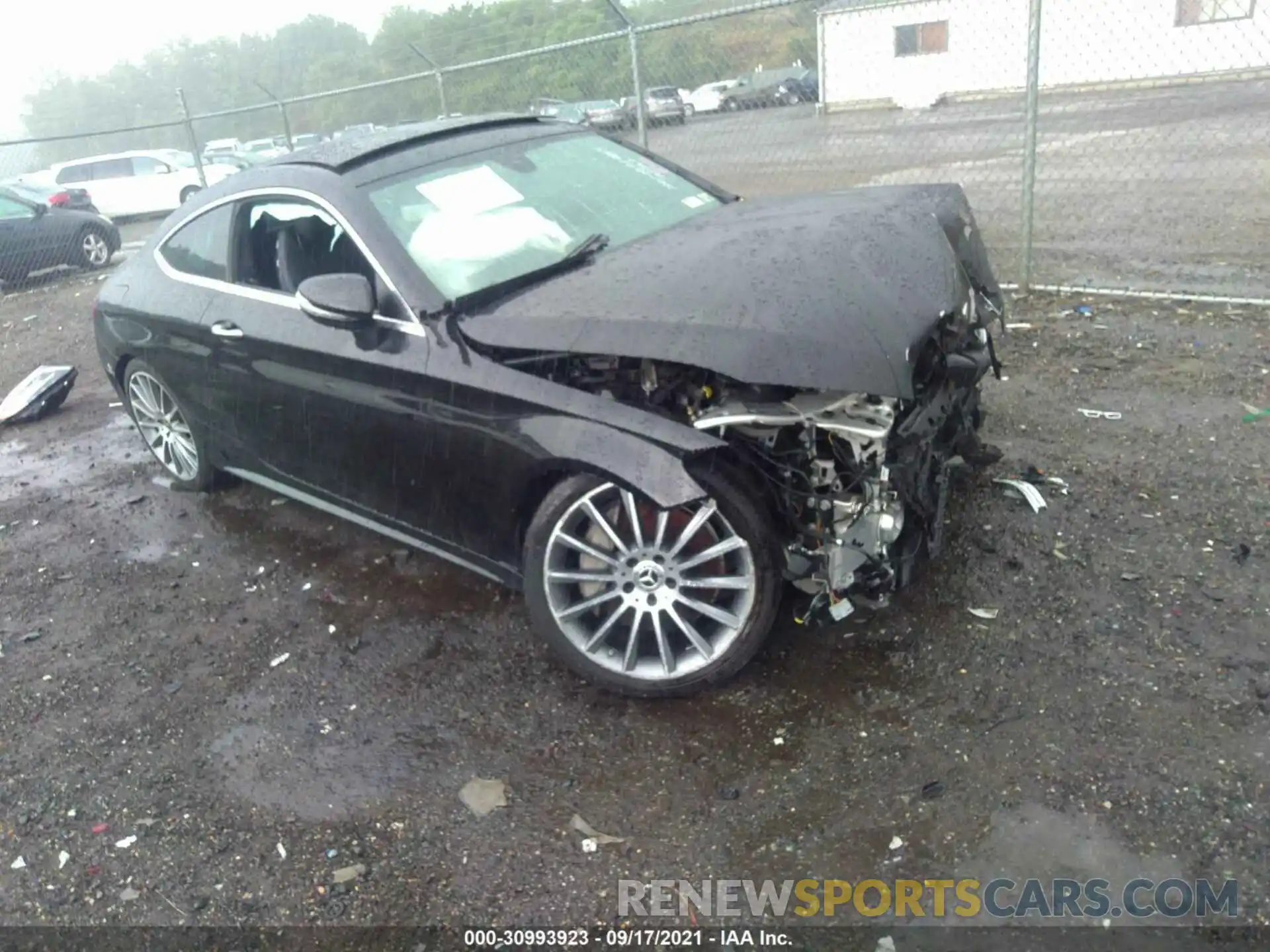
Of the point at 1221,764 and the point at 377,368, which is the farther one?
the point at 377,368

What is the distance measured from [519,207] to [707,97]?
628cm

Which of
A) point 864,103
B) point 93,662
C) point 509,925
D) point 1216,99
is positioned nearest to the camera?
point 509,925

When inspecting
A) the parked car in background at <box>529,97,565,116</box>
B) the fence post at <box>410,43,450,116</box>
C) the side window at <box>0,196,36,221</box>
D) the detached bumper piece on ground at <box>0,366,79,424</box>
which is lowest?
the detached bumper piece on ground at <box>0,366,79,424</box>

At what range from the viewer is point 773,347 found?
8.99 feet

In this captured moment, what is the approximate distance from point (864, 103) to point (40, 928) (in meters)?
10.7

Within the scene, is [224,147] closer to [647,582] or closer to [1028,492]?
[1028,492]

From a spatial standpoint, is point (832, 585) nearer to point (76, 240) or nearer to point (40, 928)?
point (40, 928)

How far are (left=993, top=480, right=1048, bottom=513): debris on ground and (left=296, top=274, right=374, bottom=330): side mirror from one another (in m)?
2.71

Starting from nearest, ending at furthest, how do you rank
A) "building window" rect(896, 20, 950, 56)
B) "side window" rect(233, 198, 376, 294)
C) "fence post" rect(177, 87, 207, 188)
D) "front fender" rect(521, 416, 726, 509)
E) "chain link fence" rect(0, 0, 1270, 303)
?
"front fender" rect(521, 416, 726, 509), "side window" rect(233, 198, 376, 294), "chain link fence" rect(0, 0, 1270, 303), "building window" rect(896, 20, 950, 56), "fence post" rect(177, 87, 207, 188)

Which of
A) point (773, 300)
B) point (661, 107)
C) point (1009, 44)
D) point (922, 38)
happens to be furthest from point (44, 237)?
point (1009, 44)

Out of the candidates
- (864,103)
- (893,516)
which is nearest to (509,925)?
(893,516)

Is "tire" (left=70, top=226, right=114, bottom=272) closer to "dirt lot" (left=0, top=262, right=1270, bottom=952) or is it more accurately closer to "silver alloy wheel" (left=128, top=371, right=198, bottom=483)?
"silver alloy wheel" (left=128, top=371, right=198, bottom=483)

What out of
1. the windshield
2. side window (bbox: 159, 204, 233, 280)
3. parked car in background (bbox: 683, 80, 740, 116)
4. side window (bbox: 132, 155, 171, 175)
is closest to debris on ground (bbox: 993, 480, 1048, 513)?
the windshield

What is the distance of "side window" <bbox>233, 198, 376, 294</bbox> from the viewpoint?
12.1 ft
